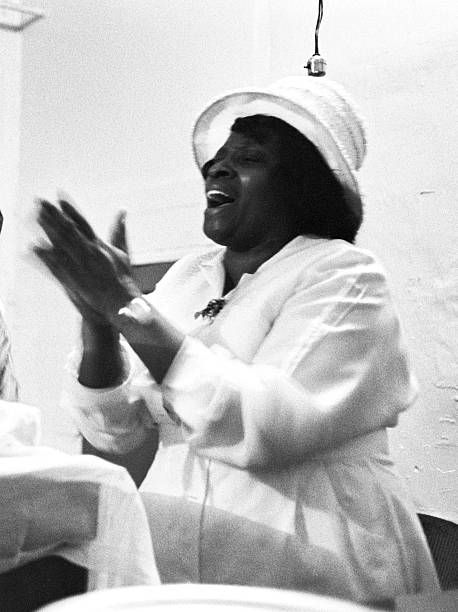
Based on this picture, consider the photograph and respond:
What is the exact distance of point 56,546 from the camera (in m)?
1.20

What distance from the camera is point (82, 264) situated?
119cm

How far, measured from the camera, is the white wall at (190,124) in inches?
48.9

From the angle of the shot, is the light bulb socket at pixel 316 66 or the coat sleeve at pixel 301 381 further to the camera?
the light bulb socket at pixel 316 66

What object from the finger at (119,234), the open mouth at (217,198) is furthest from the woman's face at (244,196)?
the finger at (119,234)

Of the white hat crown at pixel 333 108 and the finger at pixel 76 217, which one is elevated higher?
the white hat crown at pixel 333 108

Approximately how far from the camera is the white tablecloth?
1186 mm

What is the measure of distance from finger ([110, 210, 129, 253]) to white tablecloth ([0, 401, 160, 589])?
217 mm

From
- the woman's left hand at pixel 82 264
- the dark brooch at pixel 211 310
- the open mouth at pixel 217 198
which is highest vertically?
the open mouth at pixel 217 198

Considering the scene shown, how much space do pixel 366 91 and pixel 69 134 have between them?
1.31ft

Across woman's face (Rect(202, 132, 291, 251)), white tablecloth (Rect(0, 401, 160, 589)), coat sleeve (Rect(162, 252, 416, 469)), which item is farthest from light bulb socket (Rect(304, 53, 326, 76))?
white tablecloth (Rect(0, 401, 160, 589))

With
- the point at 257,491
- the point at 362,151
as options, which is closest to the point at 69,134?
the point at 362,151

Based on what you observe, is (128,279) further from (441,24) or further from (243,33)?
(441,24)

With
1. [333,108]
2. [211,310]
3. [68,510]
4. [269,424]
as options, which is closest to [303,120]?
[333,108]

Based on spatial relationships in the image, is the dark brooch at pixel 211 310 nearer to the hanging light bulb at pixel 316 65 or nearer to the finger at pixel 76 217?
A: the finger at pixel 76 217
